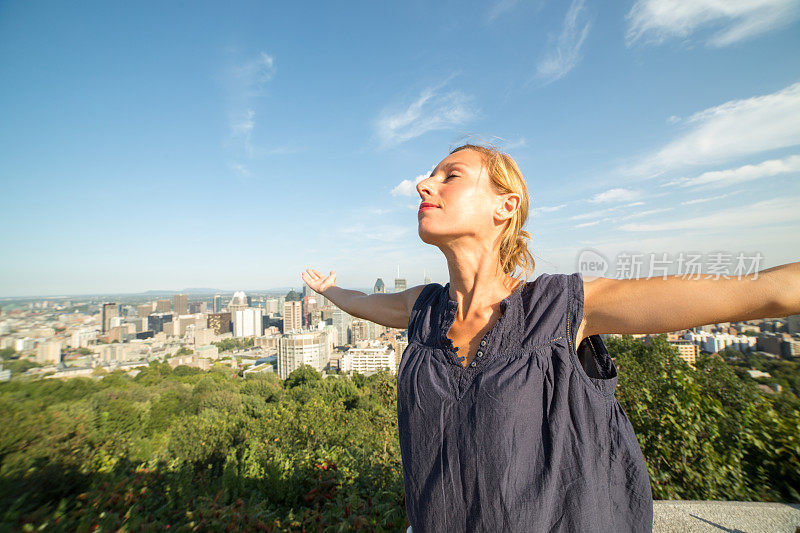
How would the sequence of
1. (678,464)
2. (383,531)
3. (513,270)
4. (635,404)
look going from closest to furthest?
(513,270) → (383,531) → (678,464) → (635,404)

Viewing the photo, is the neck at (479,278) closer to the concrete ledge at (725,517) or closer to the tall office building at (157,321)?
the concrete ledge at (725,517)

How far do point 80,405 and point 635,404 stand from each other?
492 cm

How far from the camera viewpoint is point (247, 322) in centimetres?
4588

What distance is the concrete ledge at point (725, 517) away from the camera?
7.69 feet

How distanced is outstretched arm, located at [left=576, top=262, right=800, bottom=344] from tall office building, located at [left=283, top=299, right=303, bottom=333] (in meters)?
42.6

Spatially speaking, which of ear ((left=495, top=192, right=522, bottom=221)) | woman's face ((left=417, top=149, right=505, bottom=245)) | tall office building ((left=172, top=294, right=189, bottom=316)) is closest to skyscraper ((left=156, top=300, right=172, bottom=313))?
tall office building ((left=172, top=294, right=189, bottom=316))

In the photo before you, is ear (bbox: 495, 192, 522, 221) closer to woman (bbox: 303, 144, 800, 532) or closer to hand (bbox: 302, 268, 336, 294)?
woman (bbox: 303, 144, 800, 532)

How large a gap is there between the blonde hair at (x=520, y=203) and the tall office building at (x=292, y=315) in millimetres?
42227

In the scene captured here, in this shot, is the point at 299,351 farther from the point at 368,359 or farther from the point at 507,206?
the point at 507,206

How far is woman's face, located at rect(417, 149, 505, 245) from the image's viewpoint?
105cm

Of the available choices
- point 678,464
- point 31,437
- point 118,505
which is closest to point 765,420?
point 678,464

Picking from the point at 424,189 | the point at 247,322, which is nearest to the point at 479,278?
the point at 424,189

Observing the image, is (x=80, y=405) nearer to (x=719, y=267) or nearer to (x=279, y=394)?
(x=719, y=267)

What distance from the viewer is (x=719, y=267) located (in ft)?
2.50
